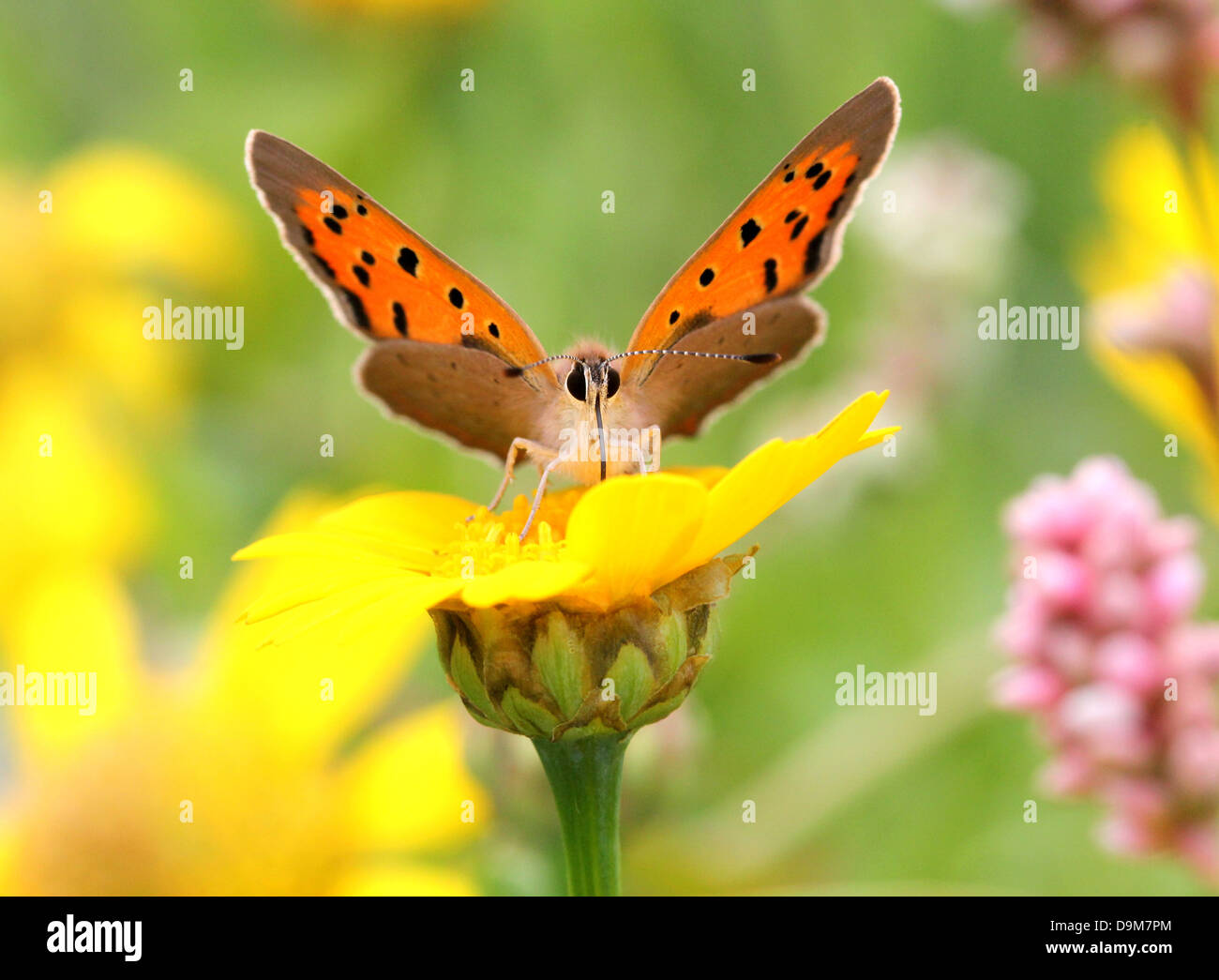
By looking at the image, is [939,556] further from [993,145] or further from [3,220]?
[3,220]

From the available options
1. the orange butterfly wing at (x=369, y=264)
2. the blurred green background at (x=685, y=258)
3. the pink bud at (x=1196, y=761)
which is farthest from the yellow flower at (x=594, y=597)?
the blurred green background at (x=685, y=258)

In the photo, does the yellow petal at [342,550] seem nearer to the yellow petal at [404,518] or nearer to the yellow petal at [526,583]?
the yellow petal at [404,518]

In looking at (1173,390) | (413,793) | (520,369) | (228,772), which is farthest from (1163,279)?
(228,772)

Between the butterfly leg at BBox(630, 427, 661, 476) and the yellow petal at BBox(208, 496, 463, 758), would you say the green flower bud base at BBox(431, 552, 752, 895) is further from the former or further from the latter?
the yellow petal at BBox(208, 496, 463, 758)

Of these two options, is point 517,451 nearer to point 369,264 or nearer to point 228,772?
point 369,264

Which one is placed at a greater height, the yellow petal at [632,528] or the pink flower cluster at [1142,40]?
the pink flower cluster at [1142,40]
